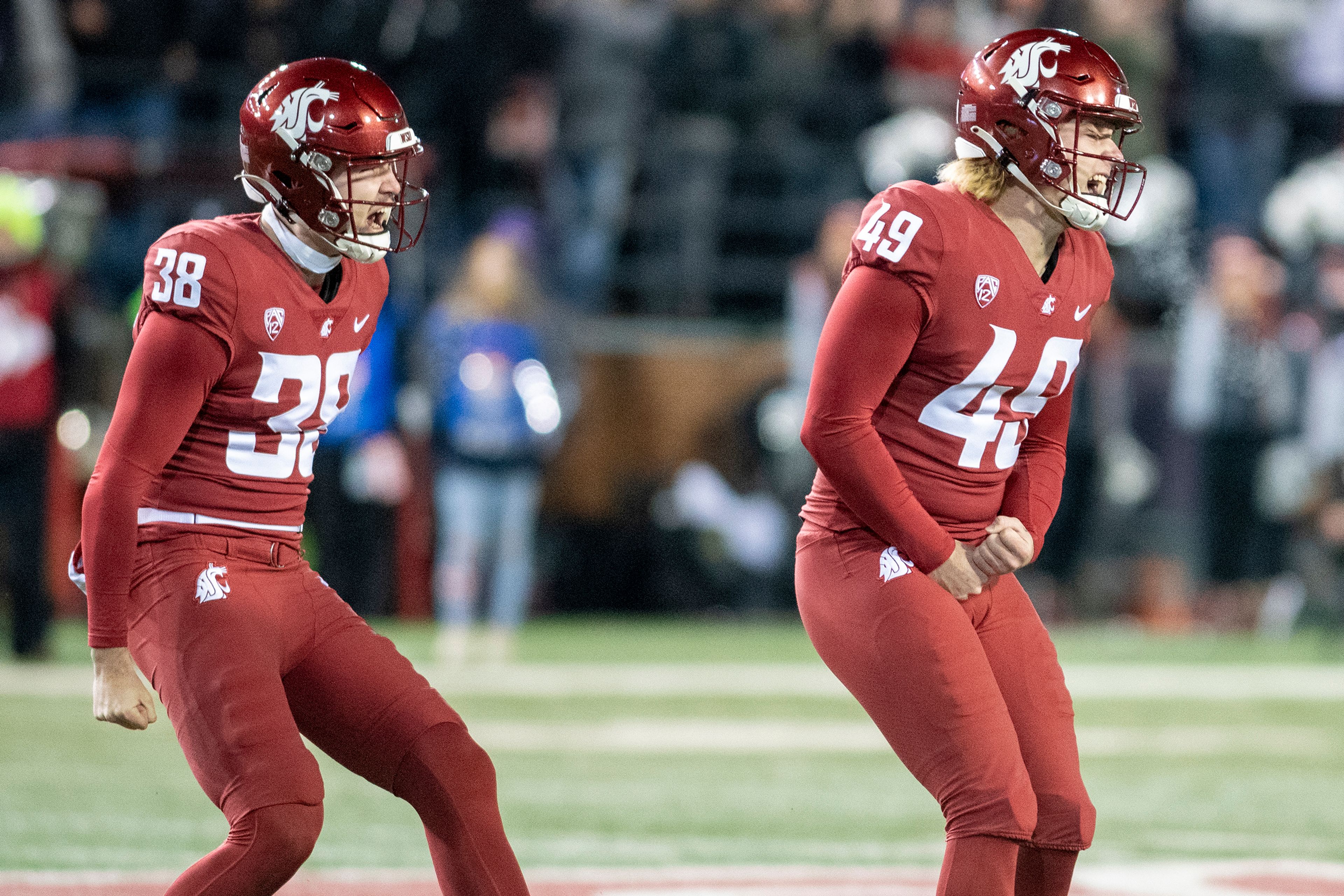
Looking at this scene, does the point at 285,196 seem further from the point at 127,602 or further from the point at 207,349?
the point at 127,602

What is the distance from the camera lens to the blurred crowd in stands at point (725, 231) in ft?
40.5

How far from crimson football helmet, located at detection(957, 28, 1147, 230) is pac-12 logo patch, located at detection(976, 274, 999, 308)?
9.2 inches

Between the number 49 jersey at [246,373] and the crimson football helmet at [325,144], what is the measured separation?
11 centimetres

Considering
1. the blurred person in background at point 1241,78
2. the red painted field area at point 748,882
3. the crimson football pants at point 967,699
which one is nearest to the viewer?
the crimson football pants at point 967,699

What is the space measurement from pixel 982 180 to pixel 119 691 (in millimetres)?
2030

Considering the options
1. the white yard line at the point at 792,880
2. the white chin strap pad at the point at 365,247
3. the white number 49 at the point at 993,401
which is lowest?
the white yard line at the point at 792,880

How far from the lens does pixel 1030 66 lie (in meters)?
3.99

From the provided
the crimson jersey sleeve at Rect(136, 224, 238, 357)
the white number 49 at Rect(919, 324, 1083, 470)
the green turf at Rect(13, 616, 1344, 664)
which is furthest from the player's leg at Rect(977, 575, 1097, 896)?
the green turf at Rect(13, 616, 1344, 664)

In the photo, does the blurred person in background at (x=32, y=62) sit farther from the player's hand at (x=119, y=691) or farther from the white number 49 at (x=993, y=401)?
the white number 49 at (x=993, y=401)

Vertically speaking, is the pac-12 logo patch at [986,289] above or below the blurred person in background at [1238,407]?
above

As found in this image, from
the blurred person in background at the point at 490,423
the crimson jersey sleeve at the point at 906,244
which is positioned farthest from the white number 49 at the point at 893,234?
the blurred person in background at the point at 490,423

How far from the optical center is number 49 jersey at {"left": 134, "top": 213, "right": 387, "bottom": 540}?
3.68m

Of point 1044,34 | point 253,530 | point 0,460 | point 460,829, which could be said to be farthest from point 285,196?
point 0,460

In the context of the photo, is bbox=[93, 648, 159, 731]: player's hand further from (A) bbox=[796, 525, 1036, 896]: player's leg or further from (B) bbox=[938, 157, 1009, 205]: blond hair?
(B) bbox=[938, 157, 1009, 205]: blond hair
